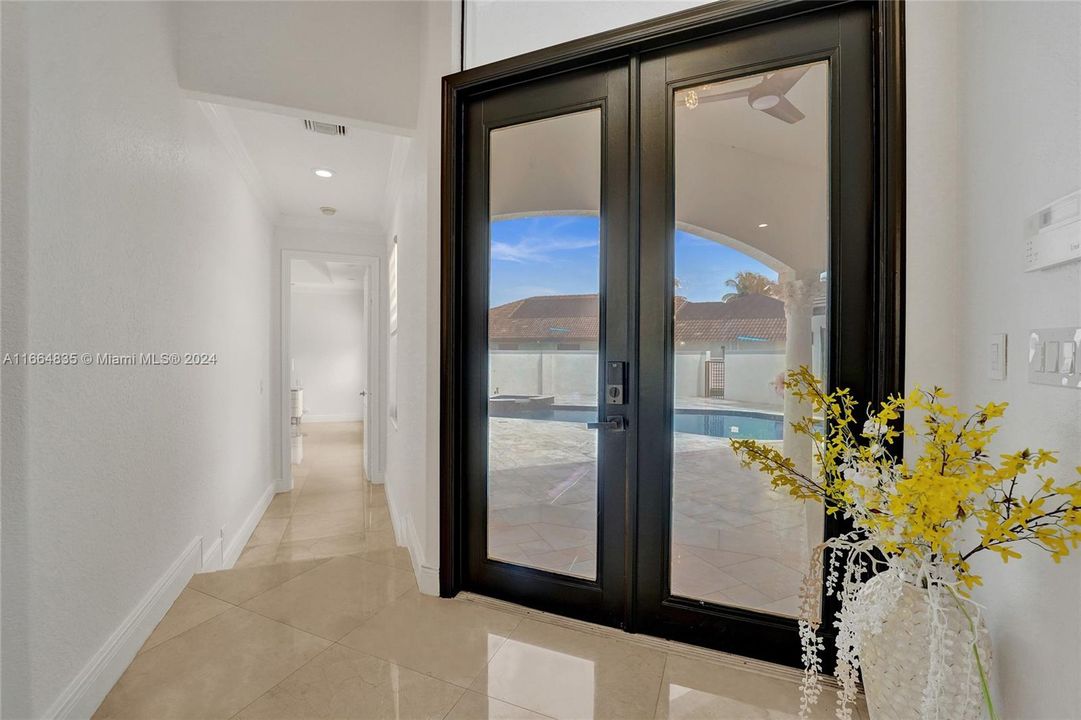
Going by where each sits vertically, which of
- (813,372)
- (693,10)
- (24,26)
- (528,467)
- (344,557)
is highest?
(693,10)

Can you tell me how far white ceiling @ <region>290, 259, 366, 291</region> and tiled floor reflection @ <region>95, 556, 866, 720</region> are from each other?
15.5 ft

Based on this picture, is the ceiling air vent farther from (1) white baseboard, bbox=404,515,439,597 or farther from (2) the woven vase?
(2) the woven vase

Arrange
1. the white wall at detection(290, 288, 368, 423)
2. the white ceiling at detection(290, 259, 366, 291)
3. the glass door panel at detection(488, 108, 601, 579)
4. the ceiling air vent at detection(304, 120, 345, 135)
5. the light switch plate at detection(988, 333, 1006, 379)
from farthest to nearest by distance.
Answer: the white wall at detection(290, 288, 368, 423), the white ceiling at detection(290, 259, 366, 291), the ceiling air vent at detection(304, 120, 345, 135), the glass door panel at detection(488, 108, 601, 579), the light switch plate at detection(988, 333, 1006, 379)

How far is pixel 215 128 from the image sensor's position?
2.75 meters

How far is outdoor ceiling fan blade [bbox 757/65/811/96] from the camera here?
5.36ft

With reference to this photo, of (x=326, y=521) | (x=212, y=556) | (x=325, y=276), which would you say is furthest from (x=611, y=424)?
(x=325, y=276)

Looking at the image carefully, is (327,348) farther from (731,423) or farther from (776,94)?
(776,94)

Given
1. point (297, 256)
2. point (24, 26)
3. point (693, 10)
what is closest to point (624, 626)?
point (693, 10)

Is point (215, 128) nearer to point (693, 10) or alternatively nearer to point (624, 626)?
point (693, 10)

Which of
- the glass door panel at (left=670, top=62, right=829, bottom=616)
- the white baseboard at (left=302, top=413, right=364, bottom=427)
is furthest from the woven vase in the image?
the white baseboard at (left=302, top=413, right=364, bottom=427)

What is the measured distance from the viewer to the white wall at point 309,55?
216 cm

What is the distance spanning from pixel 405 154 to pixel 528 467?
2170 mm

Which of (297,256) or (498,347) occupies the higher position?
(297,256)

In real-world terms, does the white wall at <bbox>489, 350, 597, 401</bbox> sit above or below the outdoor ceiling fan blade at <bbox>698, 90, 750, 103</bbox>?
below
